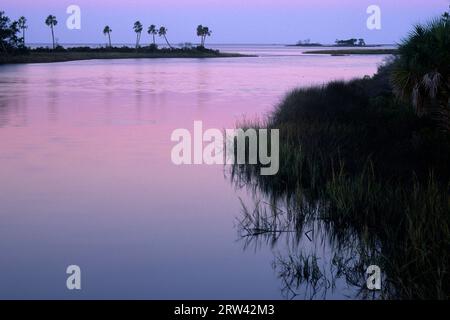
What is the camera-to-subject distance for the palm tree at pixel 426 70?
50.2ft

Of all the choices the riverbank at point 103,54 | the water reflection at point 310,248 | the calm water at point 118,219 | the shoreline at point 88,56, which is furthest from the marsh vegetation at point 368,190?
the riverbank at point 103,54

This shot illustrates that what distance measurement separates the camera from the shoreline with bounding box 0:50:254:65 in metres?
84.1

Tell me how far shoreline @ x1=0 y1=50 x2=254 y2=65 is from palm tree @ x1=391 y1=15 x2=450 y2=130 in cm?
7190

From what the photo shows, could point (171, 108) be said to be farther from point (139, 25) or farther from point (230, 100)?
point (139, 25)

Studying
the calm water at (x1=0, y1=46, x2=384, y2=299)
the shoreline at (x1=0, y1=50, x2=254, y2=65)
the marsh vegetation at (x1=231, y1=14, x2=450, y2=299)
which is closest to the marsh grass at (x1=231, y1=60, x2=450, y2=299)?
the marsh vegetation at (x1=231, y1=14, x2=450, y2=299)

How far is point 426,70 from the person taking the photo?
1540cm

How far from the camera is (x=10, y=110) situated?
31750 mm

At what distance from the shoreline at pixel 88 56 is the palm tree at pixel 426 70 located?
7190 cm

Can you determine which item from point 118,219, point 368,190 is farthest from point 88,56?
point 368,190

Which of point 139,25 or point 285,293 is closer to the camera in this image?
point 285,293

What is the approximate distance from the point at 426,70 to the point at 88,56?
97.3 meters

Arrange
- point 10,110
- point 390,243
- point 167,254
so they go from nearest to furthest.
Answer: point 390,243
point 167,254
point 10,110

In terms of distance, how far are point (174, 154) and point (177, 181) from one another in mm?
4422

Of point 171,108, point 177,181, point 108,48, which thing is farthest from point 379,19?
point 108,48
